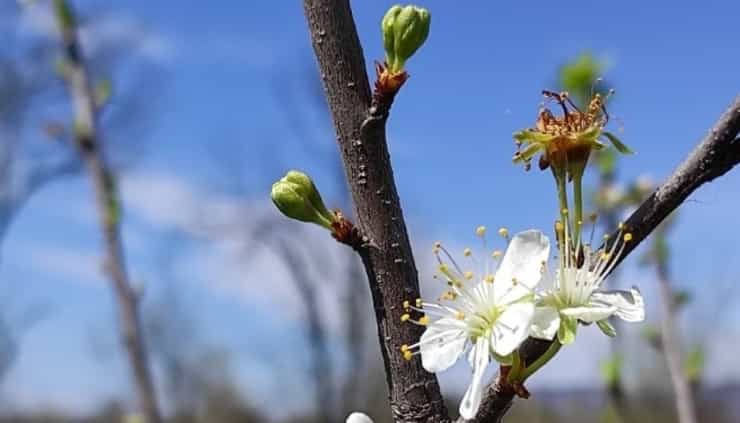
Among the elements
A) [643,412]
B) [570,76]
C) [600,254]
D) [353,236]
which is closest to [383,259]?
[353,236]

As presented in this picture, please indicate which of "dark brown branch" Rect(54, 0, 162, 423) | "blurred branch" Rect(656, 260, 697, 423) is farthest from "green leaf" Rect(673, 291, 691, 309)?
"dark brown branch" Rect(54, 0, 162, 423)

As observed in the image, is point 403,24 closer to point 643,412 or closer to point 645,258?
point 645,258

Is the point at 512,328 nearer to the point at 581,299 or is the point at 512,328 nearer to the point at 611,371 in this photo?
the point at 581,299

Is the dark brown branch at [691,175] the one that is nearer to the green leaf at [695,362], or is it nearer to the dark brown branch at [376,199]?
the dark brown branch at [376,199]

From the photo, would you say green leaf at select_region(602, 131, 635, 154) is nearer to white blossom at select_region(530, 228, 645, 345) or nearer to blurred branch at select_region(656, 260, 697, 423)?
white blossom at select_region(530, 228, 645, 345)

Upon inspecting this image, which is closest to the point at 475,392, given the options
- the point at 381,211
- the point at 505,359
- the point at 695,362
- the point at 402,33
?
the point at 505,359

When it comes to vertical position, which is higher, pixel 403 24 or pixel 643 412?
pixel 403 24
